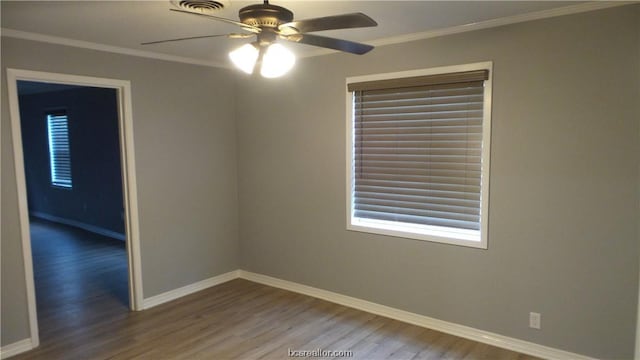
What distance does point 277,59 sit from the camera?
6.50 ft

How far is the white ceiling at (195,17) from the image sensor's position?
8.21 ft

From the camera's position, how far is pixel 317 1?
7.98 feet

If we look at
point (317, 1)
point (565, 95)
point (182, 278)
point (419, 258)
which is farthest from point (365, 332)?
point (317, 1)

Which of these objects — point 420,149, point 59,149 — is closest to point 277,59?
point 420,149

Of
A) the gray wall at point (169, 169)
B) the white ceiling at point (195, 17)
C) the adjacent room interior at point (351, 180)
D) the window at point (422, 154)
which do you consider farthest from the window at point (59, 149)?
the window at point (422, 154)

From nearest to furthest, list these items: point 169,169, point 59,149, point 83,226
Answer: point 169,169 → point 83,226 → point 59,149

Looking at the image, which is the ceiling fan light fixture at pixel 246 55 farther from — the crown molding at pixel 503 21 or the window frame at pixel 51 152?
the window frame at pixel 51 152

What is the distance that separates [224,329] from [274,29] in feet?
8.50

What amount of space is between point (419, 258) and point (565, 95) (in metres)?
1.65

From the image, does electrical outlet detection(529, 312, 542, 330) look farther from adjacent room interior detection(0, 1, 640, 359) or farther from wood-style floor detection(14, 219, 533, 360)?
wood-style floor detection(14, 219, 533, 360)

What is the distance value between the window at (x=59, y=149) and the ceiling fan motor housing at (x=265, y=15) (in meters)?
6.84

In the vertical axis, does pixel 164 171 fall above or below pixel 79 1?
below

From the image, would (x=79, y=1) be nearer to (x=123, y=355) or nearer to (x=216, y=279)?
(x=123, y=355)

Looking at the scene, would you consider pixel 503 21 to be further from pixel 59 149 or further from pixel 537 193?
pixel 59 149
